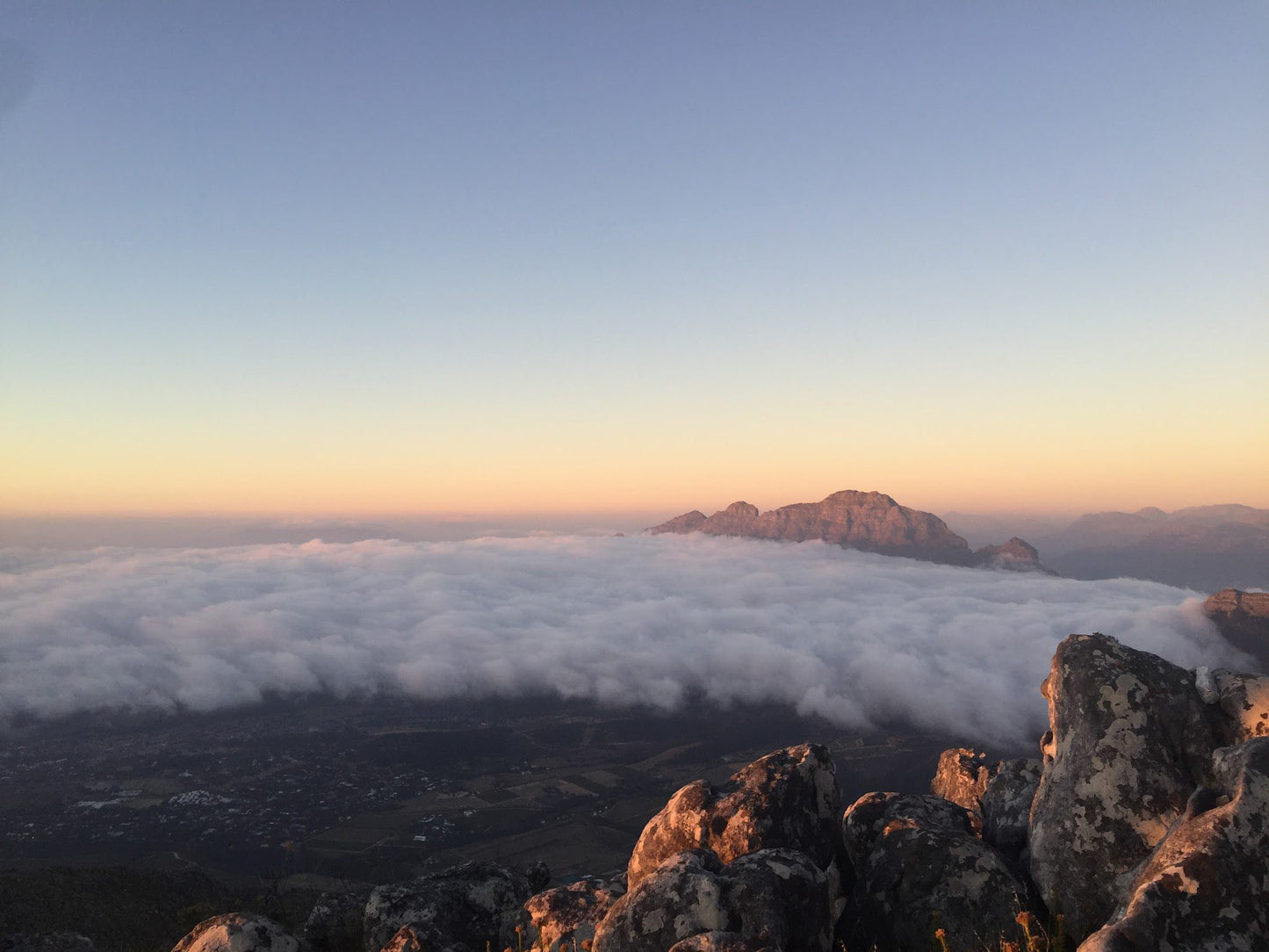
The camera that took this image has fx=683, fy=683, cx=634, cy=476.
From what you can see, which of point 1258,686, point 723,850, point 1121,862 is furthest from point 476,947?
point 1258,686

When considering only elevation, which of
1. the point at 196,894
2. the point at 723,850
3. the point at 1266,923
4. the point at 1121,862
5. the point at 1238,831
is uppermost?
the point at 1238,831

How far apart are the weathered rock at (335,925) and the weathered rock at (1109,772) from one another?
1841 cm

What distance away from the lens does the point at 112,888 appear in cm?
10381

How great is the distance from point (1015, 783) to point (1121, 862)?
24.6 feet

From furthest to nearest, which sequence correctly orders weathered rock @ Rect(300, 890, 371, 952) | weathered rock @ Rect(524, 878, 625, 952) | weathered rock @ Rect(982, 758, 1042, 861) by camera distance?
1. weathered rock @ Rect(300, 890, 371, 952)
2. weathered rock @ Rect(982, 758, 1042, 861)
3. weathered rock @ Rect(524, 878, 625, 952)

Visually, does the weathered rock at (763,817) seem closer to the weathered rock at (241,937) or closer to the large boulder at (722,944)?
the large boulder at (722,944)

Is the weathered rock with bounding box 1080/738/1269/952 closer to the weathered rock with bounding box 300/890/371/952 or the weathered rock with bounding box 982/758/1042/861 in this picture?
the weathered rock with bounding box 982/758/1042/861

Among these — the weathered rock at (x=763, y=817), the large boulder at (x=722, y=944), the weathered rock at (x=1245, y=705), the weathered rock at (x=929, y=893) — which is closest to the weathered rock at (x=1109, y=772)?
the weathered rock at (x=1245, y=705)

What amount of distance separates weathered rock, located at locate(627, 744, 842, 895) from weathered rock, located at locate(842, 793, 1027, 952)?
54.4 inches

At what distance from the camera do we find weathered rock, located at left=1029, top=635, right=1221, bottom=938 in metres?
14.0

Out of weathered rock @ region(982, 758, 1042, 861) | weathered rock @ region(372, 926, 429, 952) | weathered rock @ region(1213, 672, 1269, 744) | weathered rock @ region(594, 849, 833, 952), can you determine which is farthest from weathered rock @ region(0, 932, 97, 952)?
weathered rock @ region(1213, 672, 1269, 744)

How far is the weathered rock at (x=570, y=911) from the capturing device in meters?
16.4

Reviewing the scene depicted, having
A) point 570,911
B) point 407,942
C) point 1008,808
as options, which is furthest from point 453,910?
point 1008,808

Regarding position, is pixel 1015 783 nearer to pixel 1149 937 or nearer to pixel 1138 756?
pixel 1138 756
